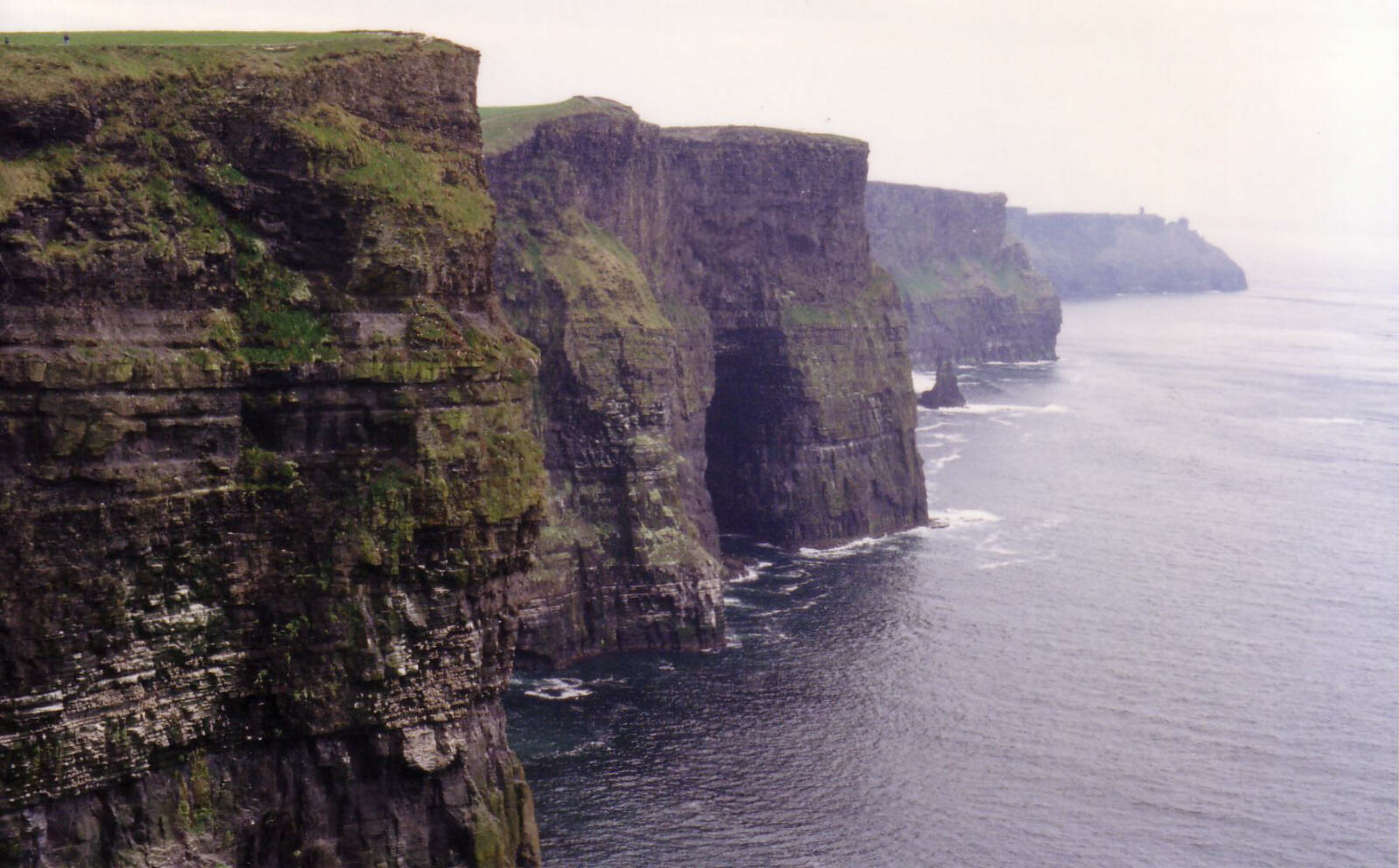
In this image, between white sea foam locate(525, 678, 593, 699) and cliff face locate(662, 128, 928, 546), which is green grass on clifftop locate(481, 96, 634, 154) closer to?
cliff face locate(662, 128, 928, 546)

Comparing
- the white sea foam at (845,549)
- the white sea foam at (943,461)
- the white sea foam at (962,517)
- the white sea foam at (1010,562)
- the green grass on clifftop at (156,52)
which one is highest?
the green grass on clifftop at (156,52)

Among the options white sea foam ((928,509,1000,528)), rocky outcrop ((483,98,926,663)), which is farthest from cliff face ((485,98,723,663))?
white sea foam ((928,509,1000,528))

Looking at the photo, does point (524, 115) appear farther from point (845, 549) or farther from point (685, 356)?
point (845, 549)

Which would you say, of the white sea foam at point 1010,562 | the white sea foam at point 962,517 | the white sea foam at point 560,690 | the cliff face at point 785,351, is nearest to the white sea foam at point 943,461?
the white sea foam at point 962,517

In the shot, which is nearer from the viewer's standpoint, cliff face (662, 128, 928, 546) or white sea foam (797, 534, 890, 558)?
white sea foam (797, 534, 890, 558)

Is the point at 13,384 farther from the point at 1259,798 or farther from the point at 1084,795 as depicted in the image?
the point at 1259,798

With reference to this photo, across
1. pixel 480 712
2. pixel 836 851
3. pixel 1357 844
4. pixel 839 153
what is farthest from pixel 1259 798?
Result: pixel 839 153

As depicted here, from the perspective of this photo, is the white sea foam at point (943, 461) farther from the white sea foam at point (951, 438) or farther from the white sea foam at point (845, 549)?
the white sea foam at point (845, 549)
